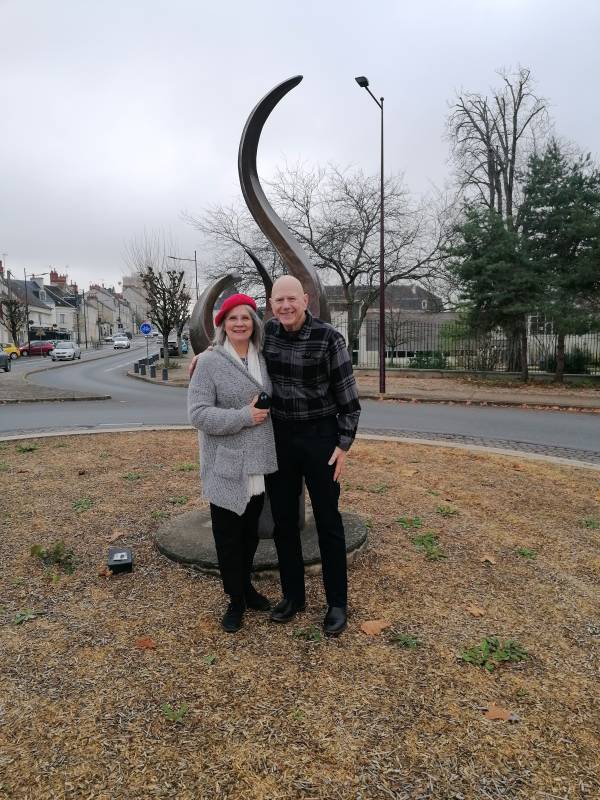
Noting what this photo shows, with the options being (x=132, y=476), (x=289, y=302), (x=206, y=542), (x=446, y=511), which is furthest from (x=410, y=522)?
(x=132, y=476)

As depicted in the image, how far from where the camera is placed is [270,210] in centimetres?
432

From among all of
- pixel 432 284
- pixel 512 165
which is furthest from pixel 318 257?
pixel 512 165

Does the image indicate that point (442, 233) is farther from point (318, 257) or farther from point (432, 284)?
point (318, 257)

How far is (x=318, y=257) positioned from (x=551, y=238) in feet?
38.2

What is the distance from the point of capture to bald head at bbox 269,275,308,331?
9.12 feet

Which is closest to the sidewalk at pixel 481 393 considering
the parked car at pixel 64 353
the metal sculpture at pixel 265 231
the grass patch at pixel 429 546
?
the grass patch at pixel 429 546

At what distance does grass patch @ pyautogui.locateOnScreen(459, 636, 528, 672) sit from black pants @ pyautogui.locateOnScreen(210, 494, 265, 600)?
1.19 metres

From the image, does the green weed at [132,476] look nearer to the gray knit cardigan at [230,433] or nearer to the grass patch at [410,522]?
the grass patch at [410,522]

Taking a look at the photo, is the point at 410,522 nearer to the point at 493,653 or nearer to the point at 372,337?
the point at 493,653

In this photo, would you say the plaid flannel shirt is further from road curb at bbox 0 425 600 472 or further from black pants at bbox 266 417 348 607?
road curb at bbox 0 425 600 472

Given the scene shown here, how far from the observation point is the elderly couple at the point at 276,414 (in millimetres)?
2799

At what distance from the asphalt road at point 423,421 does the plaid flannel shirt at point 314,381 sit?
6.07 metres

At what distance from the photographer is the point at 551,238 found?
56.8 feet

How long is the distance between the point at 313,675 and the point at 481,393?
1533cm
